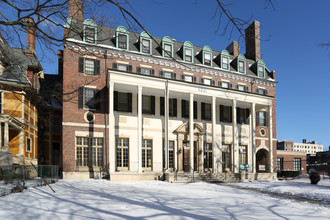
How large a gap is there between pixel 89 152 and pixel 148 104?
6950 millimetres

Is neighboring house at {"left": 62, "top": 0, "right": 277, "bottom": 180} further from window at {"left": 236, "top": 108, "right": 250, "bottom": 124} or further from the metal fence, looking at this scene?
the metal fence

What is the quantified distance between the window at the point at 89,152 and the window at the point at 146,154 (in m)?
3.95

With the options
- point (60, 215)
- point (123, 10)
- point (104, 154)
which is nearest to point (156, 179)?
point (104, 154)

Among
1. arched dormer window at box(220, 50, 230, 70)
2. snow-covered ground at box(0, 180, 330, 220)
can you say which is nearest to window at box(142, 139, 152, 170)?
arched dormer window at box(220, 50, 230, 70)

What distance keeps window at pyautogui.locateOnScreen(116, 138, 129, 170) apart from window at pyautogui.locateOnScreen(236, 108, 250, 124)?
13243mm

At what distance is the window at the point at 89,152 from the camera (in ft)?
74.5

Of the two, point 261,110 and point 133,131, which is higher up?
point 261,110

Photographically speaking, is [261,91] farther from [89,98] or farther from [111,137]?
[89,98]

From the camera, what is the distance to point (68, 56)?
76.3ft

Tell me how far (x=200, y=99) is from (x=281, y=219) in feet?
61.7

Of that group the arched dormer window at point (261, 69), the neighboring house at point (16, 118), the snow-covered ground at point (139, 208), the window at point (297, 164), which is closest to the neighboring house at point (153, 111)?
the arched dormer window at point (261, 69)

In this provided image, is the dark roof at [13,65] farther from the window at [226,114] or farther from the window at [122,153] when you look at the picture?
the window at [226,114]

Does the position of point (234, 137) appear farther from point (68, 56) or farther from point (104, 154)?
point (68, 56)

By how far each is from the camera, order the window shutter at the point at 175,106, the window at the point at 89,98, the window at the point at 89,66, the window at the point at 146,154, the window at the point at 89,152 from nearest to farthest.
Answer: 1. the window at the point at 89,152
2. the window at the point at 89,98
3. the window at the point at 89,66
4. the window at the point at 146,154
5. the window shutter at the point at 175,106
